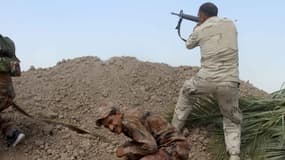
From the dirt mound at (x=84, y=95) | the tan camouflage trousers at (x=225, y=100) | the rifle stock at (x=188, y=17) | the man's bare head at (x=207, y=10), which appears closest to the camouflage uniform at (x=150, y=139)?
the tan camouflage trousers at (x=225, y=100)

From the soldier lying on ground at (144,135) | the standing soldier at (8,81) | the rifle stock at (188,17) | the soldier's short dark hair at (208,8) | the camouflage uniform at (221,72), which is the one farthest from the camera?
the rifle stock at (188,17)

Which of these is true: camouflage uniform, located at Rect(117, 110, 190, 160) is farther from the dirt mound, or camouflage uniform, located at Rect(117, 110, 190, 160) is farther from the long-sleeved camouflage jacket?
the dirt mound

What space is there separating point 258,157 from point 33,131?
265 centimetres

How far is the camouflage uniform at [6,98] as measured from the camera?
7965 millimetres

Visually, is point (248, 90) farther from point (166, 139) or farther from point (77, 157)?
point (166, 139)

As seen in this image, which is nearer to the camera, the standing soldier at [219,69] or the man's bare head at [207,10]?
the standing soldier at [219,69]

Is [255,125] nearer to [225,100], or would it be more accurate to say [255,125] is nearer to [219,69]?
[225,100]

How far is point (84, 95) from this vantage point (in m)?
9.72

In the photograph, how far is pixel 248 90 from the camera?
35.7 ft

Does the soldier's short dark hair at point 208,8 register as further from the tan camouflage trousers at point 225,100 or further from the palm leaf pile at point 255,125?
the palm leaf pile at point 255,125

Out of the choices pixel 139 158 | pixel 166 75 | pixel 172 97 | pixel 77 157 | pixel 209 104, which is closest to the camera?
pixel 139 158

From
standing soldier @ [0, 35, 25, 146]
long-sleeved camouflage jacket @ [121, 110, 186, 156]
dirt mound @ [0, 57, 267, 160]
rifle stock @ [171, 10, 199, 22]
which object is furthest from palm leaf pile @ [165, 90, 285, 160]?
long-sleeved camouflage jacket @ [121, 110, 186, 156]

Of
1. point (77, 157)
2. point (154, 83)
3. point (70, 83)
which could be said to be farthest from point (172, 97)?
point (77, 157)

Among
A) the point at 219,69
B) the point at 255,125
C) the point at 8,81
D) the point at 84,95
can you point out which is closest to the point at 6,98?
the point at 8,81
